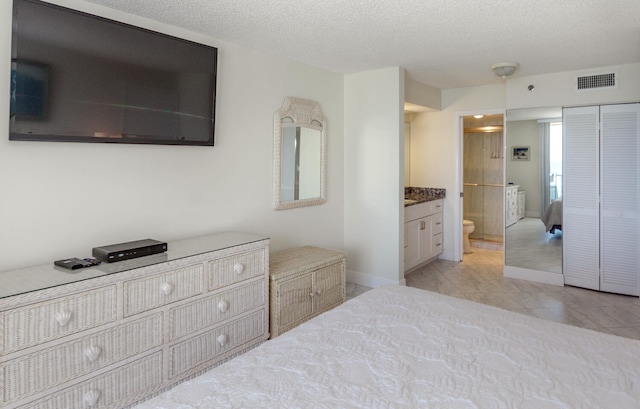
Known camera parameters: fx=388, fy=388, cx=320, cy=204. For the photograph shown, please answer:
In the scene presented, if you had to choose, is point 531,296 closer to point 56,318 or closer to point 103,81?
point 56,318

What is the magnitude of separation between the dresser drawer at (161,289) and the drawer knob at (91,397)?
387 millimetres

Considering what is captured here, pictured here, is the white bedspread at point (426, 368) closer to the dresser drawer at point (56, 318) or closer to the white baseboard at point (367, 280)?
the dresser drawer at point (56, 318)

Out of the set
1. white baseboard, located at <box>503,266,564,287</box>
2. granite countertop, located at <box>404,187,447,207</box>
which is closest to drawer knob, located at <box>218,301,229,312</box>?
granite countertop, located at <box>404,187,447,207</box>

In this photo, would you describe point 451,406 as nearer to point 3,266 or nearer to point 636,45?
point 3,266

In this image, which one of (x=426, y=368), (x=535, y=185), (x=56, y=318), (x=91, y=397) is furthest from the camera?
(x=535, y=185)

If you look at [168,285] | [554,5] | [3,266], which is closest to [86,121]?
[3,266]

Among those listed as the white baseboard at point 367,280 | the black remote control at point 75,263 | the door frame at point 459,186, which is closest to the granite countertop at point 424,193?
the door frame at point 459,186

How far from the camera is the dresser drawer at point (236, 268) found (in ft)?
8.34

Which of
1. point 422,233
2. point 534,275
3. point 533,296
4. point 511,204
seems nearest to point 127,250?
point 422,233

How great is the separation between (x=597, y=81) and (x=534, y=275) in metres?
2.22

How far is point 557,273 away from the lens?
4438 mm

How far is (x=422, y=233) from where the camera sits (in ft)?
16.7

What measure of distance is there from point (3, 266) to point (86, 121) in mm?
907

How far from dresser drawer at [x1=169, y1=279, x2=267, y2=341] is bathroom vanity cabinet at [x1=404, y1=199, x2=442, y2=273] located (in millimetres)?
2412
